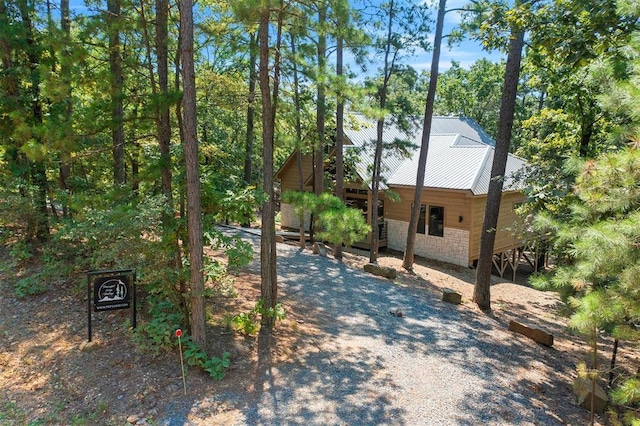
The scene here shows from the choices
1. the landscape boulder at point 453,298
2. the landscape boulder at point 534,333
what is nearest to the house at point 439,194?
the landscape boulder at point 453,298

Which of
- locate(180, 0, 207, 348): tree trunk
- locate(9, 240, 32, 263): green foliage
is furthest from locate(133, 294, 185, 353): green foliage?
locate(9, 240, 32, 263): green foliage

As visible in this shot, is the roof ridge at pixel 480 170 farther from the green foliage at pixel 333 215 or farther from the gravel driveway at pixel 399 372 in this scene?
the green foliage at pixel 333 215

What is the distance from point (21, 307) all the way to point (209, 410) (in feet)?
14.7

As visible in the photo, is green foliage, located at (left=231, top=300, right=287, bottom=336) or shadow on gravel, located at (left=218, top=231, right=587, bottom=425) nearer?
shadow on gravel, located at (left=218, top=231, right=587, bottom=425)

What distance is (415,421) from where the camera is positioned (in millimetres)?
4508

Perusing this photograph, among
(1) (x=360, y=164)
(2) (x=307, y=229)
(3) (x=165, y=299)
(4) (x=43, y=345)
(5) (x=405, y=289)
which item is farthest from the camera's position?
(2) (x=307, y=229)

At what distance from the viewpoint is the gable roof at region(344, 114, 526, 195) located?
13688mm

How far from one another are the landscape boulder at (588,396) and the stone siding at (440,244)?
8.95 meters

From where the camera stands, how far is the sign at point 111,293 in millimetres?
5363

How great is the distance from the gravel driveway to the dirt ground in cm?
33

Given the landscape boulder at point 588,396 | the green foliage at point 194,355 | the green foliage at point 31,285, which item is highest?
the green foliage at point 31,285

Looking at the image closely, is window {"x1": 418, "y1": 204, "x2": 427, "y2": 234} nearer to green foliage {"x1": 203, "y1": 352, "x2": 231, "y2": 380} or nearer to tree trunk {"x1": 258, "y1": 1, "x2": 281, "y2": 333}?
tree trunk {"x1": 258, "y1": 1, "x2": 281, "y2": 333}

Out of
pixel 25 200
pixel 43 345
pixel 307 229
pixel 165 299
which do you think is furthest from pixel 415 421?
pixel 307 229

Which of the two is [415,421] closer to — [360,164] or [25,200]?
[25,200]
